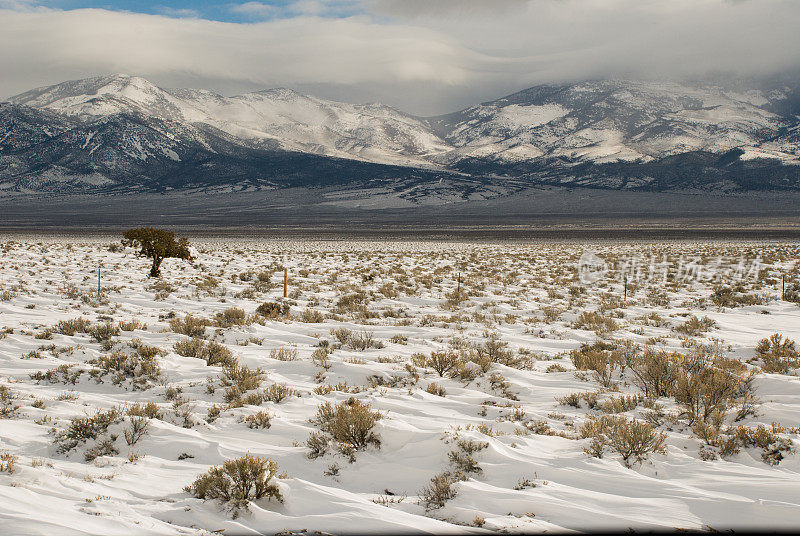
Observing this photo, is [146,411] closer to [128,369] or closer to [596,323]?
[128,369]

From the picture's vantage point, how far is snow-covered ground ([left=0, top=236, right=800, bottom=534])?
143 inches

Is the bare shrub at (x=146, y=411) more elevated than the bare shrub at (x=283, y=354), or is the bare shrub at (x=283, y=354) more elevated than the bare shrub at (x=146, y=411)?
the bare shrub at (x=146, y=411)

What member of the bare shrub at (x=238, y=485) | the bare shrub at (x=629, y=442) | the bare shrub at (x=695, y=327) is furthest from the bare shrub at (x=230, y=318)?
the bare shrub at (x=695, y=327)

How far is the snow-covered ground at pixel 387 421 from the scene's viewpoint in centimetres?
364

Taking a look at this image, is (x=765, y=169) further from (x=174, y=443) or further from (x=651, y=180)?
(x=174, y=443)

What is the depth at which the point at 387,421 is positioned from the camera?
5.34 m

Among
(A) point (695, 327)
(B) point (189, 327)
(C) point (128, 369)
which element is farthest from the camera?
(A) point (695, 327)

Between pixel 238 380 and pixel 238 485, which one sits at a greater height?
pixel 238 485

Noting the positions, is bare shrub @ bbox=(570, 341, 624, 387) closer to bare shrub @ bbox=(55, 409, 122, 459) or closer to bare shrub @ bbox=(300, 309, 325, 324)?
bare shrub @ bbox=(300, 309, 325, 324)

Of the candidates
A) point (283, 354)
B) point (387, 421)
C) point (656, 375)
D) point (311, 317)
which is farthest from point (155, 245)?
point (656, 375)

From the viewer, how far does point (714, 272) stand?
21219 mm

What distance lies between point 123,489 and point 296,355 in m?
4.11

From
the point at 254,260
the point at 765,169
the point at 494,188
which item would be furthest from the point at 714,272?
the point at 765,169

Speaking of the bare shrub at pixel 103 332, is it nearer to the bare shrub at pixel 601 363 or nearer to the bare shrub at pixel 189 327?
the bare shrub at pixel 189 327
